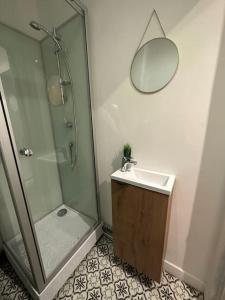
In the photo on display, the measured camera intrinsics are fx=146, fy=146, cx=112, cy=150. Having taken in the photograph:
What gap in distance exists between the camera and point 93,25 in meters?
1.12

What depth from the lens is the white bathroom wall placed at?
810mm

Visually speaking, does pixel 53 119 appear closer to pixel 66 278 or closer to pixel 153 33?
pixel 153 33

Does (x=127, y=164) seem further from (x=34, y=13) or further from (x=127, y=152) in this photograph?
(x=34, y=13)

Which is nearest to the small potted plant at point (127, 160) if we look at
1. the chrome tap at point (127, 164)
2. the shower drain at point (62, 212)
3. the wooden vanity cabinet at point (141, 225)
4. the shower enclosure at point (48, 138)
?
the chrome tap at point (127, 164)

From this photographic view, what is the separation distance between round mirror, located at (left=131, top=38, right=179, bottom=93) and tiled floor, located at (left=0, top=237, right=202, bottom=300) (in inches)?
58.6

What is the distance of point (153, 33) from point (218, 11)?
0.34 m

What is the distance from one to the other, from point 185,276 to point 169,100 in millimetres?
1370

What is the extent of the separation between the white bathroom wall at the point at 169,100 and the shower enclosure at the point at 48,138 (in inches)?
7.1

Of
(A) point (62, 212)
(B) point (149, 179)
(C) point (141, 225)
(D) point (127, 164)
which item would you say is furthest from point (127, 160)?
(A) point (62, 212)

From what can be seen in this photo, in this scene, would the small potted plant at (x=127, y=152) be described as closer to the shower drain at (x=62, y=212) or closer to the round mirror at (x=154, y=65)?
the round mirror at (x=154, y=65)

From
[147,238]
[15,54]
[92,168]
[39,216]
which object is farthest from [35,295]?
[15,54]

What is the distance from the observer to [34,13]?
1296 mm

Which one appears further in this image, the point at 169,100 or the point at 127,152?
the point at 127,152

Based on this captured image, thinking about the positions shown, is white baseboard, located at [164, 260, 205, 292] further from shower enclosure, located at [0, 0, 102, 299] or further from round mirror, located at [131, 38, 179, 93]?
round mirror, located at [131, 38, 179, 93]
